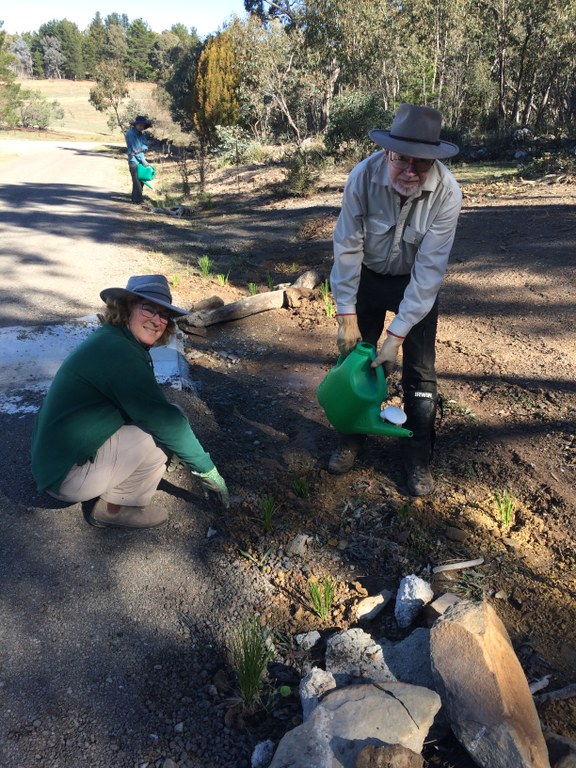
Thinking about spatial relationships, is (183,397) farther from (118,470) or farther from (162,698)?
(162,698)

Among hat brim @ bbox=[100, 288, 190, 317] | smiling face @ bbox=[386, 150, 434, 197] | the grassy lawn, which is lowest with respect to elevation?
hat brim @ bbox=[100, 288, 190, 317]

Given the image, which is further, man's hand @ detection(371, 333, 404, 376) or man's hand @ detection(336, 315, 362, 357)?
man's hand @ detection(336, 315, 362, 357)

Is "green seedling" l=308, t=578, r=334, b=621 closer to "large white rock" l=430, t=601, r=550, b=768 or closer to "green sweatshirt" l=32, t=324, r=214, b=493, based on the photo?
"large white rock" l=430, t=601, r=550, b=768

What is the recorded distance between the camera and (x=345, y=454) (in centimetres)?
345

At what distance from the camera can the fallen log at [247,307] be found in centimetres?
576

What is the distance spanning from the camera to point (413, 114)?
8.45ft

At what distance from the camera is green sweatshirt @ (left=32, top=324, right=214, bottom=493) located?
2.48 m

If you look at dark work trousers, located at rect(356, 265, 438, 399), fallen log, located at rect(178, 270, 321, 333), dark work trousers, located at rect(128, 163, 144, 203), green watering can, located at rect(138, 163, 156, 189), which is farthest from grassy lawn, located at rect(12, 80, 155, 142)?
dark work trousers, located at rect(356, 265, 438, 399)

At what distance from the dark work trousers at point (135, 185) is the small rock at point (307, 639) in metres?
11.7

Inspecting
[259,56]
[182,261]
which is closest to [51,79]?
[259,56]

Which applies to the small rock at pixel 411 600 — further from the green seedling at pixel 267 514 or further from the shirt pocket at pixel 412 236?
the shirt pocket at pixel 412 236

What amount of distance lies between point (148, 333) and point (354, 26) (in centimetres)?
1879

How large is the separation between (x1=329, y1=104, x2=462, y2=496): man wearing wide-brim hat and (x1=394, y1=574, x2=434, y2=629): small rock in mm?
807

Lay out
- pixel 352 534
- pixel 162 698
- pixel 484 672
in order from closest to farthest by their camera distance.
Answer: pixel 484 672 → pixel 162 698 → pixel 352 534
